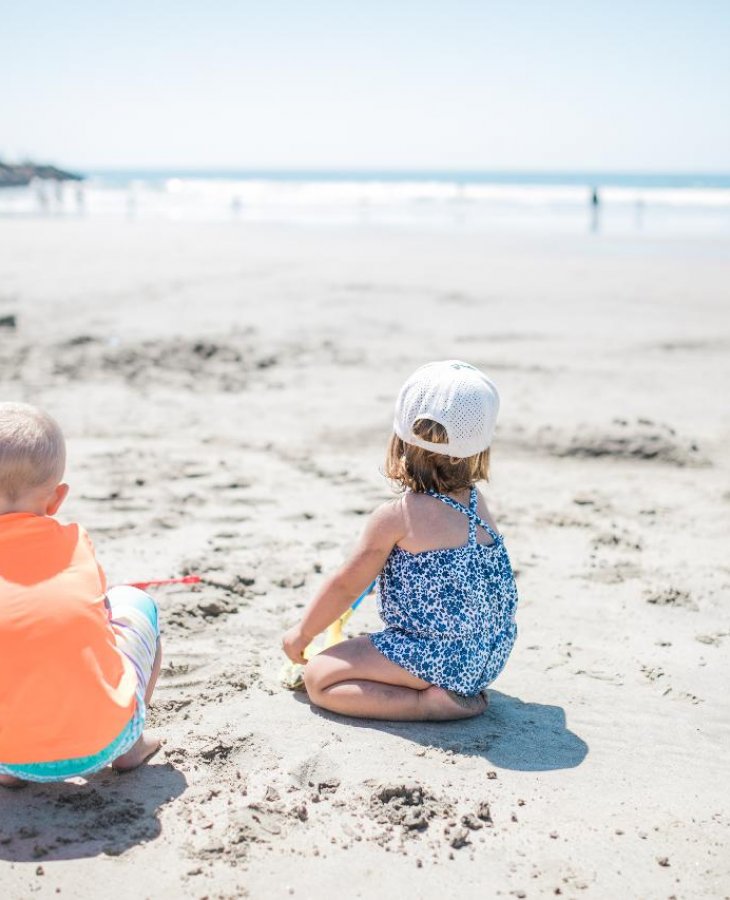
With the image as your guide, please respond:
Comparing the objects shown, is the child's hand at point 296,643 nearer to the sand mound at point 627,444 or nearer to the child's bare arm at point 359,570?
the child's bare arm at point 359,570

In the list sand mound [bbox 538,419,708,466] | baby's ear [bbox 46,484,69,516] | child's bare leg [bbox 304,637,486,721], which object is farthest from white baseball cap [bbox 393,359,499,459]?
sand mound [bbox 538,419,708,466]

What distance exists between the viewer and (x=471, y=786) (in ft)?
8.03

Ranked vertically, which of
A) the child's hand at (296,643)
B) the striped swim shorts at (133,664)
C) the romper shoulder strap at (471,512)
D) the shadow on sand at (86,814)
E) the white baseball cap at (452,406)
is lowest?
the shadow on sand at (86,814)

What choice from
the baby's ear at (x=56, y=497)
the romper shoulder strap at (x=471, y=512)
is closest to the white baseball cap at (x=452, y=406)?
the romper shoulder strap at (x=471, y=512)

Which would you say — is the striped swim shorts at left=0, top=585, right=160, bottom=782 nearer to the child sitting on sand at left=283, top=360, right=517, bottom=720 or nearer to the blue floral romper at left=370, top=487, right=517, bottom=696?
the child sitting on sand at left=283, top=360, right=517, bottom=720

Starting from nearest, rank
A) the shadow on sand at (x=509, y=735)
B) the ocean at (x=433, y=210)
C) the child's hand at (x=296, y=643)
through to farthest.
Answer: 1. the shadow on sand at (x=509, y=735)
2. the child's hand at (x=296, y=643)
3. the ocean at (x=433, y=210)

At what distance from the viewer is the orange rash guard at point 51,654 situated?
2.18 m

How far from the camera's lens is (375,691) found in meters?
2.79

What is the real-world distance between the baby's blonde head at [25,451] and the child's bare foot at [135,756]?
70 cm

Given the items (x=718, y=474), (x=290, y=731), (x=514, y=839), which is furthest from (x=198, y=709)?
(x=718, y=474)

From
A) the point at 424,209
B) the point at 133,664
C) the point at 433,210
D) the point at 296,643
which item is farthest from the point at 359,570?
the point at 424,209

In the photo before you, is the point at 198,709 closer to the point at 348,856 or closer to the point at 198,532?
the point at 348,856

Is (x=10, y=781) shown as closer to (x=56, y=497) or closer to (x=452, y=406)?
(x=56, y=497)

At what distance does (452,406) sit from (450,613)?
601mm
